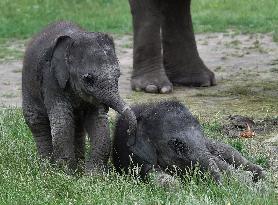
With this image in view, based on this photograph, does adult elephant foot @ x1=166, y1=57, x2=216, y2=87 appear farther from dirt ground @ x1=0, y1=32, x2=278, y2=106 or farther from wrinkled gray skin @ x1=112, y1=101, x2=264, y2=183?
wrinkled gray skin @ x1=112, y1=101, x2=264, y2=183

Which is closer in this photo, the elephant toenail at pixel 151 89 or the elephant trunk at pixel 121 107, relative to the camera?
the elephant trunk at pixel 121 107

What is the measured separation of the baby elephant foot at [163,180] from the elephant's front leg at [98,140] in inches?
12.6

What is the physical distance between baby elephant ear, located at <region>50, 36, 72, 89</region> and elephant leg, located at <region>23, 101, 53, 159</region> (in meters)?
0.34

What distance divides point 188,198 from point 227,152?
0.96 metres

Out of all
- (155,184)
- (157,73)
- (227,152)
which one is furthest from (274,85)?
(155,184)

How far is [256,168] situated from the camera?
5336 mm

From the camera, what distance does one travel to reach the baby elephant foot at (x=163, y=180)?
15.9ft

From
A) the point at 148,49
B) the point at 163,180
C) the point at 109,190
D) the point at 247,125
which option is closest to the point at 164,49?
the point at 148,49

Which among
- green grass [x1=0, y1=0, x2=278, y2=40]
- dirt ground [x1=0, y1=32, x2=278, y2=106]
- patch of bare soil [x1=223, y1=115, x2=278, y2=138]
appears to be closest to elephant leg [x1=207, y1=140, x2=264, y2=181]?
patch of bare soil [x1=223, y1=115, x2=278, y2=138]

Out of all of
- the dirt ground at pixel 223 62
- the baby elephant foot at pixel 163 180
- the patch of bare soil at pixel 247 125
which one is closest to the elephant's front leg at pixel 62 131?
the baby elephant foot at pixel 163 180

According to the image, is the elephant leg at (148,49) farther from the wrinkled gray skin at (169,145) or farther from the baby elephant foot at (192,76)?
the wrinkled gray skin at (169,145)

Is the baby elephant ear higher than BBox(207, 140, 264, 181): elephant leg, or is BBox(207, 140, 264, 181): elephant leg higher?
the baby elephant ear

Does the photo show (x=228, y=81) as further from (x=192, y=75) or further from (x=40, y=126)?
(x=40, y=126)

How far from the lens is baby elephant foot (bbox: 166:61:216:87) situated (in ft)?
31.5
